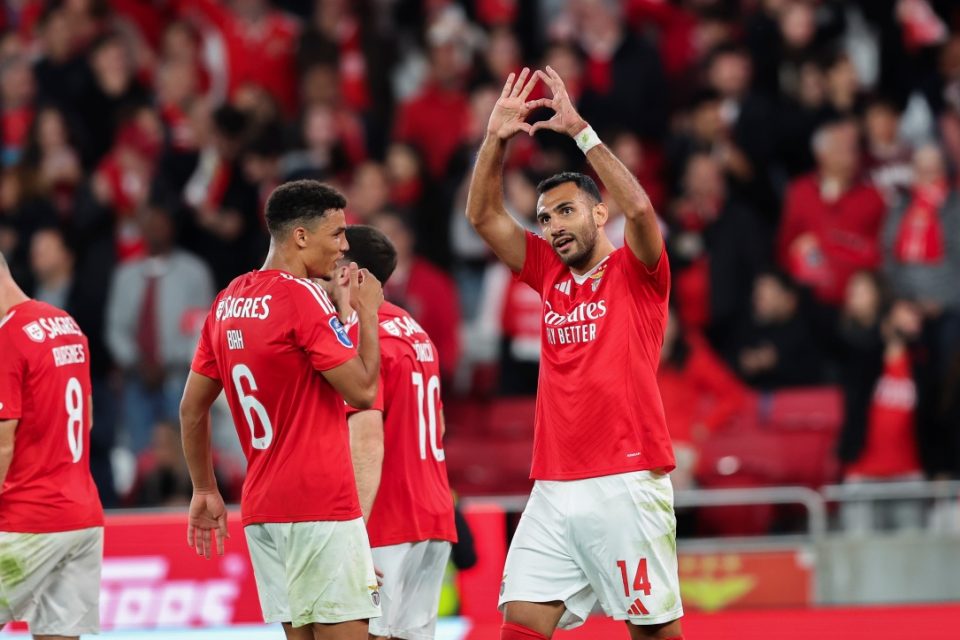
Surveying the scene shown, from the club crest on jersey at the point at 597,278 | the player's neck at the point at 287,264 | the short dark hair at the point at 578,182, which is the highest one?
the short dark hair at the point at 578,182

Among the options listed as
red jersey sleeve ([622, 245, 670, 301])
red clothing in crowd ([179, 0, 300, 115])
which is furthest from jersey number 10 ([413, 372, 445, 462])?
red clothing in crowd ([179, 0, 300, 115])

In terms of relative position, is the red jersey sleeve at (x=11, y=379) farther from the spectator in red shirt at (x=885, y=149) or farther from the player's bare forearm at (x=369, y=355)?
the spectator in red shirt at (x=885, y=149)

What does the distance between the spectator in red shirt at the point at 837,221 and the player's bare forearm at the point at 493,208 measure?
6.42 meters

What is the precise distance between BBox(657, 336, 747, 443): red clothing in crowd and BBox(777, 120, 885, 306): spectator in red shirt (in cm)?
120

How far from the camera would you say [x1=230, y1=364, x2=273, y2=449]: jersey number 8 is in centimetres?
659

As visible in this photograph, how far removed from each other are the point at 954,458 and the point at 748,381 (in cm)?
178

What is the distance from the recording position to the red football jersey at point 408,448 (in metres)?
7.40

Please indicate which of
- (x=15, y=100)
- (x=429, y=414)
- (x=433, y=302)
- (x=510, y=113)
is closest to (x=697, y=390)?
(x=433, y=302)

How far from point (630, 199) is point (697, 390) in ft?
20.4

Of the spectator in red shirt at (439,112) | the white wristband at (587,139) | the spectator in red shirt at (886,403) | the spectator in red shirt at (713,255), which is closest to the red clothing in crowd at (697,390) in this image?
the spectator in red shirt at (713,255)

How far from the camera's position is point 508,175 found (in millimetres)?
13867

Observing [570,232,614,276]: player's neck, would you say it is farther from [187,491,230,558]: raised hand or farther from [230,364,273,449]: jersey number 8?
[187,491,230,558]: raised hand

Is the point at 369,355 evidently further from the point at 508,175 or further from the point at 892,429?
the point at 508,175

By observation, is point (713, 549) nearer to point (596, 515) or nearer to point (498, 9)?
point (596, 515)
